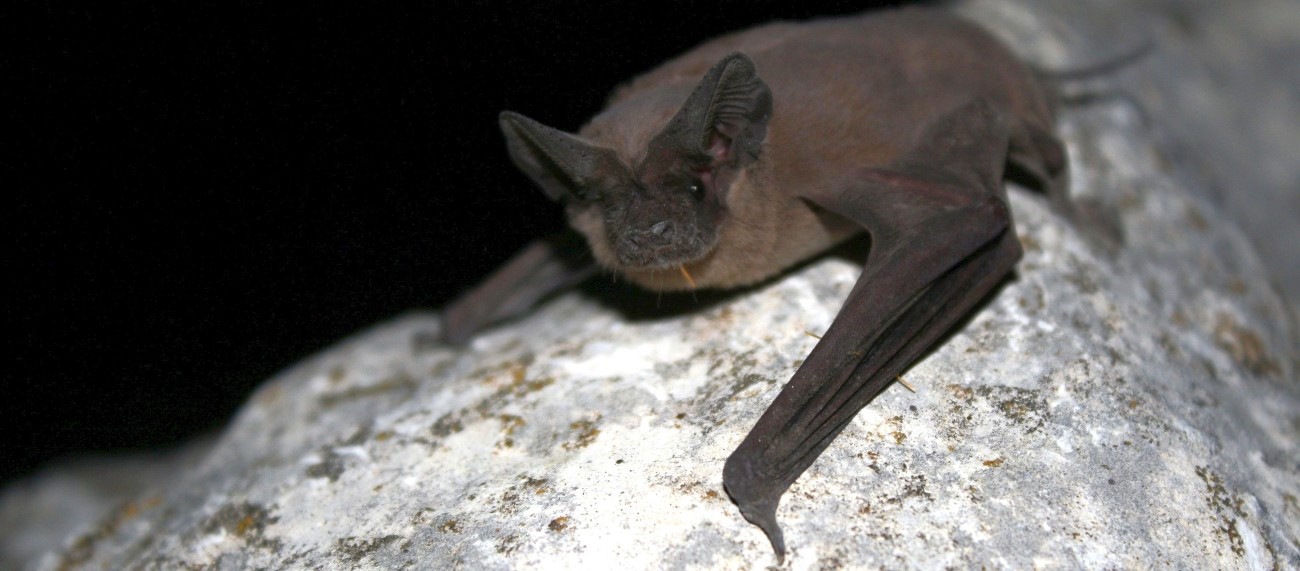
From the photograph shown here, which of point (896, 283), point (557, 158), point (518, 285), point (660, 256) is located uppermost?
point (557, 158)

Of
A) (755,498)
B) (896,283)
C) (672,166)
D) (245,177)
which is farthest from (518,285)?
(755,498)

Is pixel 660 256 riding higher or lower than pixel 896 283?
higher

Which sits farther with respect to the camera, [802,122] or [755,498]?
[802,122]

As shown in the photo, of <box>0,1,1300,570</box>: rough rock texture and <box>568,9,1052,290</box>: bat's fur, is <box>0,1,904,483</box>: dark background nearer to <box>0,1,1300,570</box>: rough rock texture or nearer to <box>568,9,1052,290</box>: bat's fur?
<box>0,1,1300,570</box>: rough rock texture

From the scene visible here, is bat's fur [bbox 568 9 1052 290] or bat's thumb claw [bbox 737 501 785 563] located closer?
bat's thumb claw [bbox 737 501 785 563]

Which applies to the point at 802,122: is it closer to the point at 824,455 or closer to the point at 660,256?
the point at 660,256

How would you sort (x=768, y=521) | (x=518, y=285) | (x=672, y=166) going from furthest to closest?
(x=518, y=285) < (x=672, y=166) < (x=768, y=521)

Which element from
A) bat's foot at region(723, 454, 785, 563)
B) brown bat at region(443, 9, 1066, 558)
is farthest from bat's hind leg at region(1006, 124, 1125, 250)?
bat's foot at region(723, 454, 785, 563)

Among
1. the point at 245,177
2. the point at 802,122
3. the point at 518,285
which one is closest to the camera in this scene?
the point at 802,122
